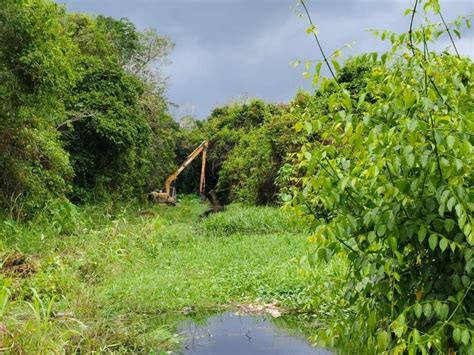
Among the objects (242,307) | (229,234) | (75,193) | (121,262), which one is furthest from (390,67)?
(75,193)

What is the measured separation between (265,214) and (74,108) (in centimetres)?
609

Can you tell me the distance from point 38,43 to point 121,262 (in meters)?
3.70

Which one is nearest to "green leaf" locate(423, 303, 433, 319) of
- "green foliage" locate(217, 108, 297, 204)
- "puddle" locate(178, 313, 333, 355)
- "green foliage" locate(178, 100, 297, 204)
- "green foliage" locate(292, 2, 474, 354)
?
"green foliage" locate(292, 2, 474, 354)

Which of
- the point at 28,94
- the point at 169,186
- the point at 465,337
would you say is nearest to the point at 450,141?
the point at 465,337

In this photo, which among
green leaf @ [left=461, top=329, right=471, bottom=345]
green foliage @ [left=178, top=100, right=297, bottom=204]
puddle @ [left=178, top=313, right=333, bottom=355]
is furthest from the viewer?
green foliage @ [left=178, top=100, right=297, bottom=204]

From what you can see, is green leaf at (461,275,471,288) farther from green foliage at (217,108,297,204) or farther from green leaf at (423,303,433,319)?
green foliage at (217,108,297,204)

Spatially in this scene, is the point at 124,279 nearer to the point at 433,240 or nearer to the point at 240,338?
the point at 240,338

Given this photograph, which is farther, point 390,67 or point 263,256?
point 263,256

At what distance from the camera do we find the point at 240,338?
4.91 m

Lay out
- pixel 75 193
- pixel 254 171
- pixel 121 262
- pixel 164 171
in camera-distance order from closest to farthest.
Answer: pixel 121 262 → pixel 75 193 → pixel 254 171 → pixel 164 171

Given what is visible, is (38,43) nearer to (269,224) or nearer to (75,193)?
(269,224)

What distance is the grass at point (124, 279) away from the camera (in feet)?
13.5

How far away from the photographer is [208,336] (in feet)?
16.3

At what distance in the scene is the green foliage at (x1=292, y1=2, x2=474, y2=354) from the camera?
2211mm
